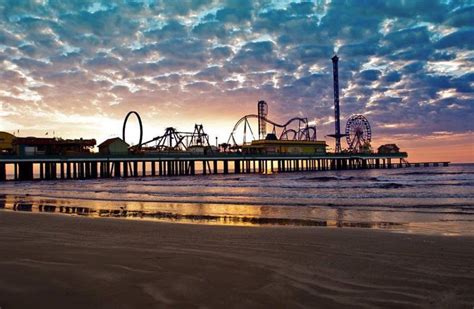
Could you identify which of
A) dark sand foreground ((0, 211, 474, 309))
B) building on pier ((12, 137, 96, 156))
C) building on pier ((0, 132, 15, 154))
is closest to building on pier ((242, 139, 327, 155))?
building on pier ((12, 137, 96, 156))

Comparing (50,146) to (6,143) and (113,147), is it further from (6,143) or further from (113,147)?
(113,147)

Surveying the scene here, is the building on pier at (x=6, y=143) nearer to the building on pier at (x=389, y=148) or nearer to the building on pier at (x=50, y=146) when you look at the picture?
the building on pier at (x=50, y=146)

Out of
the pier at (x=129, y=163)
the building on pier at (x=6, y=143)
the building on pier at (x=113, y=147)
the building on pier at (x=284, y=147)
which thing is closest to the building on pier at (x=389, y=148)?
the pier at (x=129, y=163)

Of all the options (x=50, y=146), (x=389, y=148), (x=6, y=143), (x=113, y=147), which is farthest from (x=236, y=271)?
(x=389, y=148)

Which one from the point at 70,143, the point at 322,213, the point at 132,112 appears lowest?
the point at 322,213

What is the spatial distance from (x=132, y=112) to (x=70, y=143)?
1252cm

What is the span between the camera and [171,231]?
830 centimetres

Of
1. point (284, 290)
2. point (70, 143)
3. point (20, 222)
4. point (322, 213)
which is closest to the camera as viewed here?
point (284, 290)

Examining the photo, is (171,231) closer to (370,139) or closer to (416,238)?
(416,238)

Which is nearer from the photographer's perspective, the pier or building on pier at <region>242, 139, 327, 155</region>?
the pier

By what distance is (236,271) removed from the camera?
448 cm

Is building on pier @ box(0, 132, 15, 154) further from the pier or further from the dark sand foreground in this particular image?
the dark sand foreground

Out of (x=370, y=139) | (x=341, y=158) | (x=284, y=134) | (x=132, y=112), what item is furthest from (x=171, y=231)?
(x=370, y=139)

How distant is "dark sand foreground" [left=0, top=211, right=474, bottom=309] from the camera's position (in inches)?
136
